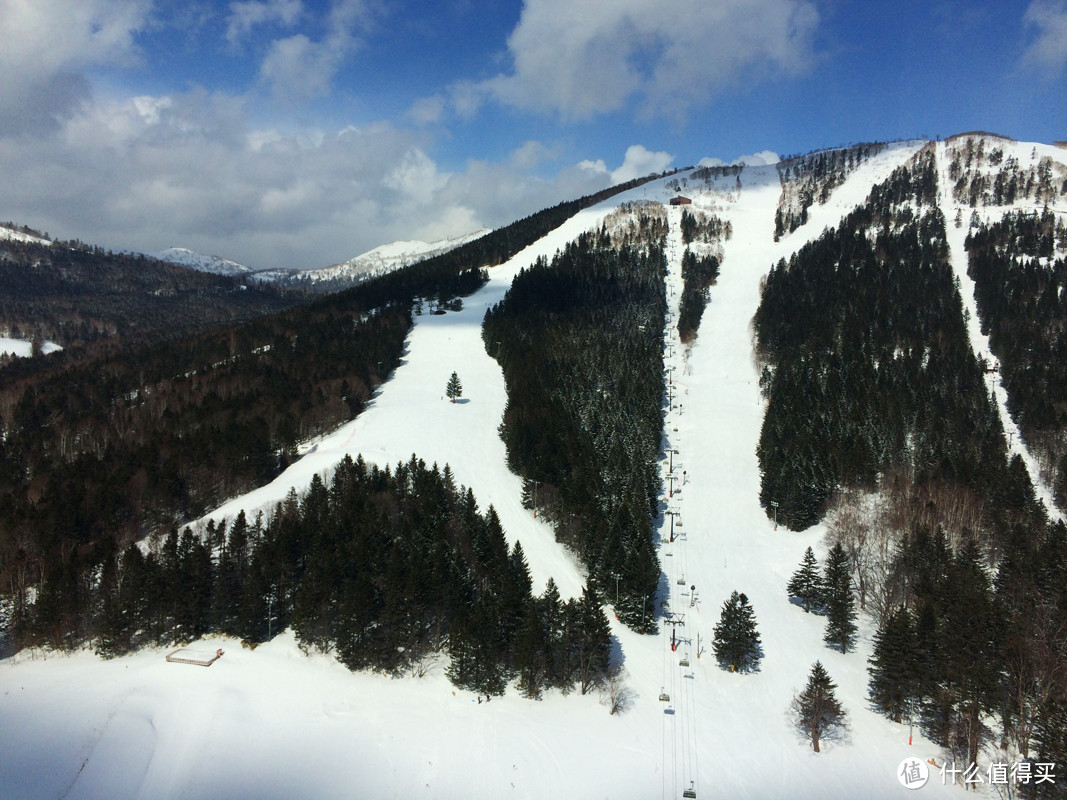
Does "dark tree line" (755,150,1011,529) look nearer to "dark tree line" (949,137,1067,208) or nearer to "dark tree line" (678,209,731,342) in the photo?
"dark tree line" (678,209,731,342)

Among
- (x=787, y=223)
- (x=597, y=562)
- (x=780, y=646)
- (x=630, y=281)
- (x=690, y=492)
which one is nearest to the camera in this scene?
(x=780, y=646)

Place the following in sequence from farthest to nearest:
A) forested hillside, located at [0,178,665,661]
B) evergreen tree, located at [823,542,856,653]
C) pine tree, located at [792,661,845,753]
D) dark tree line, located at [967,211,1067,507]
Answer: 1. dark tree line, located at [967,211,1067,507]
2. forested hillside, located at [0,178,665,661]
3. evergreen tree, located at [823,542,856,653]
4. pine tree, located at [792,661,845,753]

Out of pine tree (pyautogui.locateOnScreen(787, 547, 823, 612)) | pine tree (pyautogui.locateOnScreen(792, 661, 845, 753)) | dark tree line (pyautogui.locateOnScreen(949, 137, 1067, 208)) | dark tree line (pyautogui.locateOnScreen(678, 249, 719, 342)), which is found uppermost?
dark tree line (pyautogui.locateOnScreen(949, 137, 1067, 208))

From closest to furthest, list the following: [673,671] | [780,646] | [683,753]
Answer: [683,753]
[673,671]
[780,646]

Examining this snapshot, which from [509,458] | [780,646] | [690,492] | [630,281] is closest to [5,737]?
[509,458]

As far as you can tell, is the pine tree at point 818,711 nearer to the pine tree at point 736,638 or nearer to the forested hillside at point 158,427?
the pine tree at point 736,638

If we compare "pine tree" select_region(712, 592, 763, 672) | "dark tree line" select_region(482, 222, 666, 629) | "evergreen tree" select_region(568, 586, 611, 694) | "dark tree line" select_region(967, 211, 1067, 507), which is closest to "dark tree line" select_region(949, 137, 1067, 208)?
"dark tree line" select_region(967, 211, 1067, 507)

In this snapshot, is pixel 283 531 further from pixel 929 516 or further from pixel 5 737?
pixel 929 516
